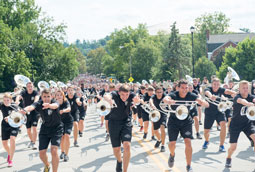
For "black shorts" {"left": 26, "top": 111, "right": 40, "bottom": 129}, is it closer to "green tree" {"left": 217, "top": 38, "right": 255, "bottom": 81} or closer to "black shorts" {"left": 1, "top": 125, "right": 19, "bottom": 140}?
"black shorts" {"left": 1, "top": 125, "right": 19, "bottom": 140}

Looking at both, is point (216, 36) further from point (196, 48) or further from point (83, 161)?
point (83, 161)

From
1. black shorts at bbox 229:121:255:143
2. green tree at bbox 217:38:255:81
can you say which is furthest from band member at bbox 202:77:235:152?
green tree at bbox 217:38:255:81

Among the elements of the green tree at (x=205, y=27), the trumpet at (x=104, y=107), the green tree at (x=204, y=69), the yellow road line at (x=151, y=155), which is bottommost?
the yellow road line at (x=151, y=155)

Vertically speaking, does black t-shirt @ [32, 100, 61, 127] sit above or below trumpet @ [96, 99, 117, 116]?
below

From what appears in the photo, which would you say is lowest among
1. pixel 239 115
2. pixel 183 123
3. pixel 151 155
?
pixel 151 155

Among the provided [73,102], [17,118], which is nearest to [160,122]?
[73,102]

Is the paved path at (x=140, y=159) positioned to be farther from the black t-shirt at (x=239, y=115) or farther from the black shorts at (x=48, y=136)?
the black shorts at (x=48, y=136)

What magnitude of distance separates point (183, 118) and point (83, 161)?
3.02 m

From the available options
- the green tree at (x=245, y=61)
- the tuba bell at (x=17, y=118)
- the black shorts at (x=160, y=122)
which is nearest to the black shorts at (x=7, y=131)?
the tuba bell at (x=17, y=118)

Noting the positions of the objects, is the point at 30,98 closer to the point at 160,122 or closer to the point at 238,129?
the point at 160,122

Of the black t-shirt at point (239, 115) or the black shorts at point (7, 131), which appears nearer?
the black t-shirt at point (239, 115)

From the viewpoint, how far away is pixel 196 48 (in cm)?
11256

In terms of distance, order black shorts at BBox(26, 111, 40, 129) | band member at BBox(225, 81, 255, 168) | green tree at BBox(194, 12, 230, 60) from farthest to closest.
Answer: green tree at BBox(194, 12, 230, 60)
black shorts at BBox(26, 111, 40, 129)
band member at BBox(225, 81, 255, 168)

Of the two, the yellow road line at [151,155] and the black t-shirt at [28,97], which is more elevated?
the black t-shirt at [28,97]
